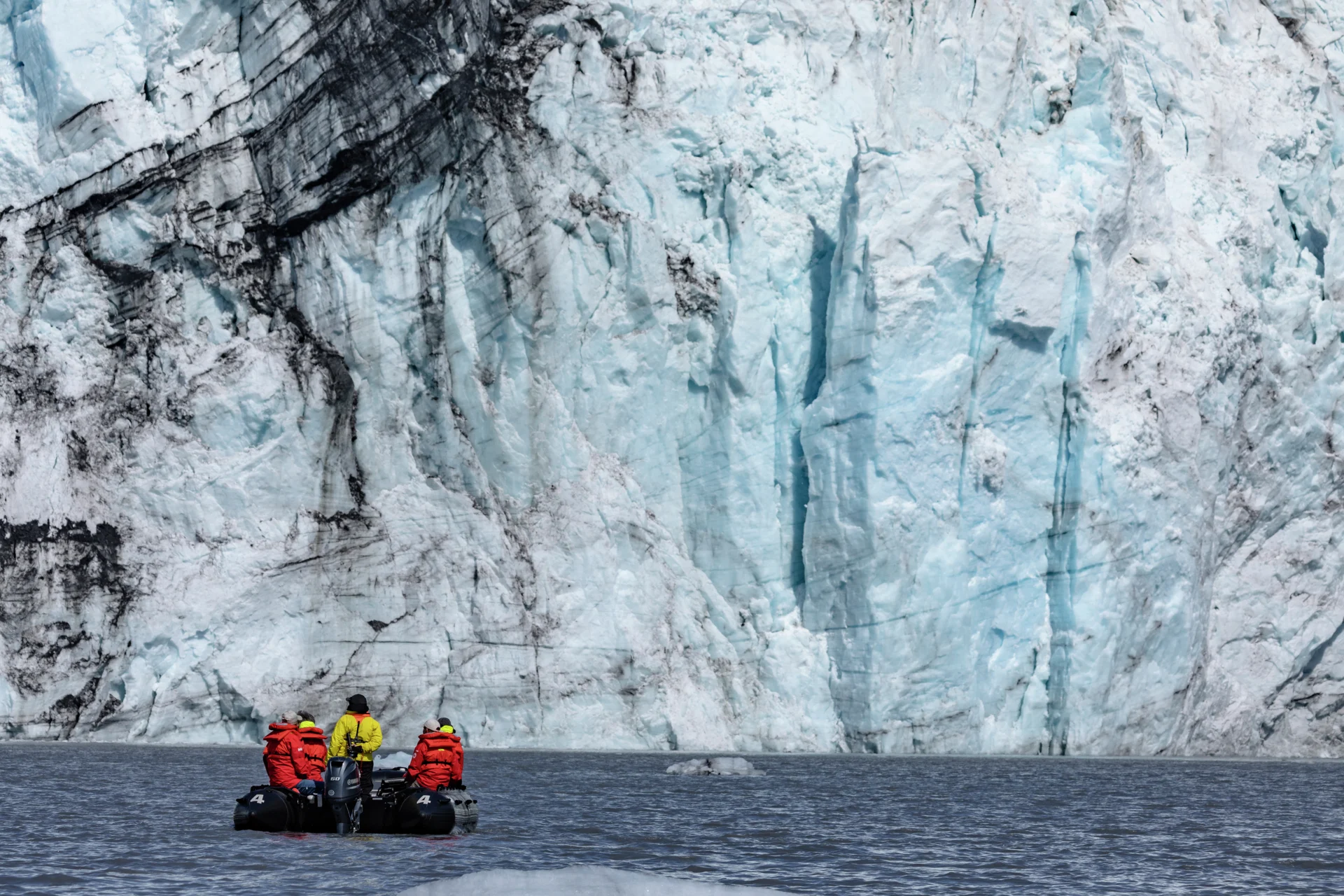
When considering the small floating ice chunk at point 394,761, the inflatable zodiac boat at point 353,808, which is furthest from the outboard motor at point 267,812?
the small floating ice chunk at point 394,761

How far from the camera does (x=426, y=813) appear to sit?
17.1 meters

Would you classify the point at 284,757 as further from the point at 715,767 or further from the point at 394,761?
the point at 715,767

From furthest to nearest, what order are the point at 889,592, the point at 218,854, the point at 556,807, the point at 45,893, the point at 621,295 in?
the point at 621,295
the point at 889,592
the point at 556,807
the point at 218,854
the point at 45,893

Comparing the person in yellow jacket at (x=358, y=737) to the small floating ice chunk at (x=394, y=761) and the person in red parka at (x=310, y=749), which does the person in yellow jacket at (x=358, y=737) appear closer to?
the person in red parka at (x=310, y=749)

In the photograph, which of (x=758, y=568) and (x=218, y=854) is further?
(x=758, y=568)

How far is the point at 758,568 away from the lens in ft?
108

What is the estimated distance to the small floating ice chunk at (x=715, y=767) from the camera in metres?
28.2

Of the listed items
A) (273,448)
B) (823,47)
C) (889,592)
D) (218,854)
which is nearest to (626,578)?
(889,592)

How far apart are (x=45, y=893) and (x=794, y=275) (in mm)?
22423

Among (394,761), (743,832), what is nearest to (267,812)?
(743,832)

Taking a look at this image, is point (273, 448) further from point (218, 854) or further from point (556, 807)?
point (218, 854)

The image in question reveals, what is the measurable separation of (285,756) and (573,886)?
24.9 feet

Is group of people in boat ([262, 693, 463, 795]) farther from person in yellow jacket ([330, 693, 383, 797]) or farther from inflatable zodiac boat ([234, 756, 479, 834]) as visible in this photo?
inflatable zodiac boat ([234, 756, 479, 834])

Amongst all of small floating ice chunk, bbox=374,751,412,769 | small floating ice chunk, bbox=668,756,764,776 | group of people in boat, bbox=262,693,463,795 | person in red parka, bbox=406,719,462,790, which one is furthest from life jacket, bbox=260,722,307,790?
small floating ice chunk, bbox=668,756,764,776
